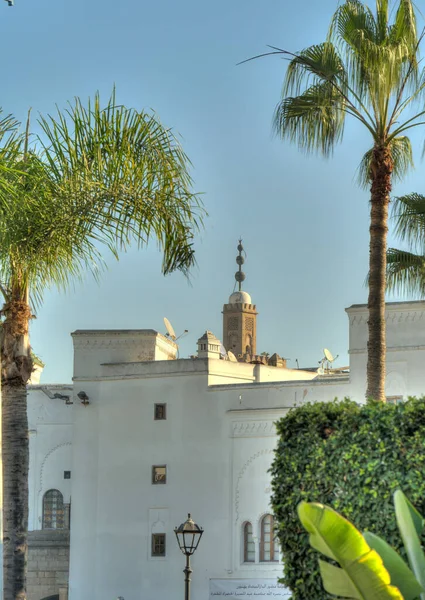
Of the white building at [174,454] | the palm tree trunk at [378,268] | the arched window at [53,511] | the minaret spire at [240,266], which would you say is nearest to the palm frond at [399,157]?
the palm tree trunk at [378,268]

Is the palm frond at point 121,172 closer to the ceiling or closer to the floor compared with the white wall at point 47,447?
closer to the ceiling

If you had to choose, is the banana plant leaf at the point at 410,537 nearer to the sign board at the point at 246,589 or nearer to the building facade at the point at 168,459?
the building facade at the point at 168,459

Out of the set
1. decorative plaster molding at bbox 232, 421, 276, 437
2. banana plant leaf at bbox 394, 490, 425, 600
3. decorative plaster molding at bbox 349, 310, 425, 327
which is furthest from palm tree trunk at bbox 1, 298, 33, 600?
decorative plaster molding at bbox 232, 421, 276, 437

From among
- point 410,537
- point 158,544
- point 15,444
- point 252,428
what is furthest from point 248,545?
point 410,537

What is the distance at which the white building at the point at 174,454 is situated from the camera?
32.9m

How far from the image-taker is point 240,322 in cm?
9119

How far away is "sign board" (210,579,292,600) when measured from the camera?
32.8 metres

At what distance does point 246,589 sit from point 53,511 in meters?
7.77

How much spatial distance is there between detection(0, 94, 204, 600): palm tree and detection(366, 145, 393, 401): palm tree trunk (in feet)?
18.4

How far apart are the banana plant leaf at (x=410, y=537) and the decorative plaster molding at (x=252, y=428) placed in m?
23.7

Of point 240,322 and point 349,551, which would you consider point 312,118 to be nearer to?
point 349,551

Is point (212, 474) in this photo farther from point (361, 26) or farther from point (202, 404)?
point (361, 26)

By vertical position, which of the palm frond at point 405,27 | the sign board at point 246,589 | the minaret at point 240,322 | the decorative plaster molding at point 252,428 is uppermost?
the minaret at point 240,322

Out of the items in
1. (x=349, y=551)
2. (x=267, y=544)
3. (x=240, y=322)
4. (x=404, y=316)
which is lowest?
(x=267, y=544)
